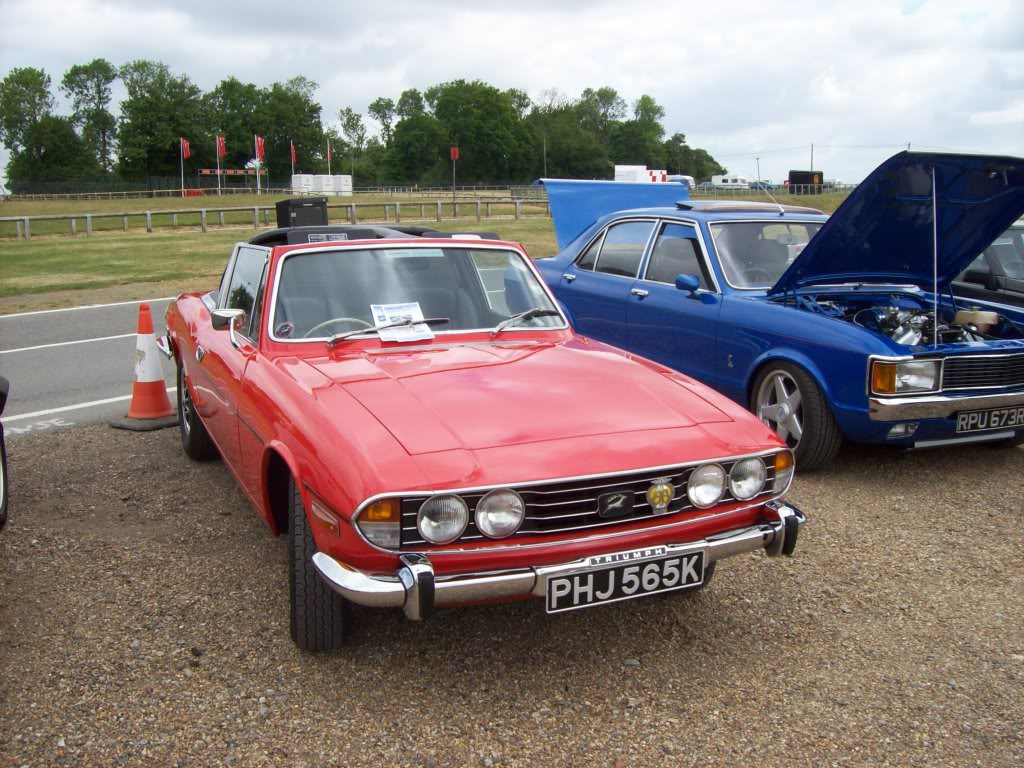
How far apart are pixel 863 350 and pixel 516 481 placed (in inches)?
122

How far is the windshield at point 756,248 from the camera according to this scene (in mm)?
6668

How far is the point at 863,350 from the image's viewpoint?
17.7 ft

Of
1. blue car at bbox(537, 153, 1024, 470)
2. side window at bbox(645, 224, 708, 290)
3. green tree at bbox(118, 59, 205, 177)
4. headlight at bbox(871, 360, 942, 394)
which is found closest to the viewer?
headlight at bbox(871, 360, 942, 394)

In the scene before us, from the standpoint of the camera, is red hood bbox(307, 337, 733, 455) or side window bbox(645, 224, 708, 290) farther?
side window bbox(645, 224, 708, 290)

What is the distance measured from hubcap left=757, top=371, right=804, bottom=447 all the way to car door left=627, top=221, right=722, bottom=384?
0.46 metres

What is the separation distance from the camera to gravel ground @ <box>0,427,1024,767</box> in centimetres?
300

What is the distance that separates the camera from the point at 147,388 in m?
7.27

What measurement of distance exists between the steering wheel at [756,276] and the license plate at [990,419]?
1.65 m

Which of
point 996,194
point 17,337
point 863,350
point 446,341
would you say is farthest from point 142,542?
point 17,337

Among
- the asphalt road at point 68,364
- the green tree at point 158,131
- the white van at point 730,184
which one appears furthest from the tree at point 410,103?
the asphalt road at point 68,364

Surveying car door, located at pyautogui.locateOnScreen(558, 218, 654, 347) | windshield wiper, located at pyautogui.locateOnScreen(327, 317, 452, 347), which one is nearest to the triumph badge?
windshield wiper, located at pyautogui.locateOnScreen(327, 317, 452, 347)

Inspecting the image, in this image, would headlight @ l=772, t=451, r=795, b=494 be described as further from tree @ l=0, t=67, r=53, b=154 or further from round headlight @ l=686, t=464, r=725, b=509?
tree @ l=0, t=67, r=53, b=154

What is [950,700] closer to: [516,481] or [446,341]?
[516,481]

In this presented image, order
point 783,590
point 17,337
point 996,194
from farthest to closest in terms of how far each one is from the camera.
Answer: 1. point 17,337
2. point 996,194
3. point 783,590
